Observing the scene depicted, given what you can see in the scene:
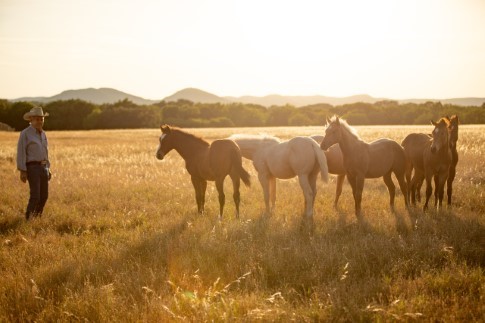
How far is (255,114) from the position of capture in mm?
94500

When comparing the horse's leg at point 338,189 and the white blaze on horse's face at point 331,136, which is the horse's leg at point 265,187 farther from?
the horse's leg at point 338,189

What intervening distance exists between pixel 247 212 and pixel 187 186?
15.8 feet

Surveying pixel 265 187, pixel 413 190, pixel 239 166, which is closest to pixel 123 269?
pixel 239 166

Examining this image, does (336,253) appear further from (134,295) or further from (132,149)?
(132,149)

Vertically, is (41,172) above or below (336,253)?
above

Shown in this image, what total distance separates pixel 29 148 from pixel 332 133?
24.1 ft

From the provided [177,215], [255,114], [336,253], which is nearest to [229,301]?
[336,253]

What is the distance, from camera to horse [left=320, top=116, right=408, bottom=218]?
905 centimetres

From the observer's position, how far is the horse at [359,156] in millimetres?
9055

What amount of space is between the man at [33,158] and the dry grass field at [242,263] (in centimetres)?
61

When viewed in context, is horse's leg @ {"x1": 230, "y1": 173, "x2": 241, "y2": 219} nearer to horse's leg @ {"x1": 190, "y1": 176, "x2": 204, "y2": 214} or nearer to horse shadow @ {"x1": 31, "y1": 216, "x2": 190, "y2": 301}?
horse's leg @ {"x1": 190, "y1": 176, "x2": 204, "y2": 214}

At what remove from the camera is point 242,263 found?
586cm

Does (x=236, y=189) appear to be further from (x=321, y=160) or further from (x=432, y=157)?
(x=432, y=157)

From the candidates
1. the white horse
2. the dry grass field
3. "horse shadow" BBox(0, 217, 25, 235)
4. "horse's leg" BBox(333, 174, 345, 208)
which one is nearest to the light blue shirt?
"horse shadow" BBox(0, 217, 25, 235)
